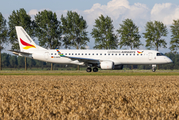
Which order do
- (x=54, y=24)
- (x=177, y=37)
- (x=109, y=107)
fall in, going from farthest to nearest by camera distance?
(x=54, y=24) → (x=177, y=37) → (x=109, y=107)

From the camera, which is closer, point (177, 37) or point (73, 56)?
point (73, 56)

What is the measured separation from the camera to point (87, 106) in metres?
7.86

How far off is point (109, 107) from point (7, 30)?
188 ft

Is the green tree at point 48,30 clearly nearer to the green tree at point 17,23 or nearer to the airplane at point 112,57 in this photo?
the green tree at point 17,23

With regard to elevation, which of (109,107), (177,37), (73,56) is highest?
(177,37)

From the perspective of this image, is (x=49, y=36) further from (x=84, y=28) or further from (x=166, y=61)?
(x=166, y=61)

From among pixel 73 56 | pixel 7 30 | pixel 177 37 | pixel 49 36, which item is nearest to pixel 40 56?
pixel 73 56

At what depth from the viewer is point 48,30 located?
60875 millimetres

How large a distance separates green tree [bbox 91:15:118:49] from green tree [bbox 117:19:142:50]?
1879 mm

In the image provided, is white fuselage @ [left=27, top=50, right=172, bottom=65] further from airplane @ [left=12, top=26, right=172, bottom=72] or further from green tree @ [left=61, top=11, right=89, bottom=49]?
green tree @ [left=61, top=11, right=89, bottom=49]

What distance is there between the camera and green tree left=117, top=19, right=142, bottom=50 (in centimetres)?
5747

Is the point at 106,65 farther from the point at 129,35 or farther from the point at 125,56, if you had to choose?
the point at 129,35

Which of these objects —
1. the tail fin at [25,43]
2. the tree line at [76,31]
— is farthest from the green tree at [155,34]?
the tail fin at [25,43]

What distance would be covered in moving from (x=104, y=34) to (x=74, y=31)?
7.35 metres
